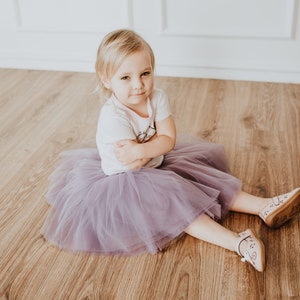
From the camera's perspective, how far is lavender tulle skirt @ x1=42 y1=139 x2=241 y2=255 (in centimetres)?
131

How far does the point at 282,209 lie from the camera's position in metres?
1.34

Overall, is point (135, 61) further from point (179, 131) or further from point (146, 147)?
point (179, 131)

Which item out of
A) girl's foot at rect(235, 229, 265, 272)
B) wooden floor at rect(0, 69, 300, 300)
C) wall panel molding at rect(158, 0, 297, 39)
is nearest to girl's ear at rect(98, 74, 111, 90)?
wooden floor at rect(0, 69, 300, 300)

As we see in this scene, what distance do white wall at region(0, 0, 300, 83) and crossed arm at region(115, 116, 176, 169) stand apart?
3.26 feet

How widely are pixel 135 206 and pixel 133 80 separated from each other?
13.8 inches

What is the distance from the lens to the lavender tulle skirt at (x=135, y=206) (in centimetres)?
131

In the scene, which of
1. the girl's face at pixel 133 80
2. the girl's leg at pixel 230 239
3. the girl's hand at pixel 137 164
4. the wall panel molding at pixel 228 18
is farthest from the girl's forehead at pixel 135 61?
the wall panel molding at pixel 228 18

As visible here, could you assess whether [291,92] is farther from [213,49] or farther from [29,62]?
[29,62]

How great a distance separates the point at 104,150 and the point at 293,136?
828 mm

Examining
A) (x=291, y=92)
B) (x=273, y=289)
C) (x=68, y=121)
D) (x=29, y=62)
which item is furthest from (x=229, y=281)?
(x=29, y=62)

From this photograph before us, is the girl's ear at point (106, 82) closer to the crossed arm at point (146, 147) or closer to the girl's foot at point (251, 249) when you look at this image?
the crossed arm at point (146, 147)

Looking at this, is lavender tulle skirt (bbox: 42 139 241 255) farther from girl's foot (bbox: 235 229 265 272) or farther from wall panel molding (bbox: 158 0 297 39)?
wall panel molding (bbox: 158 0 297 39)

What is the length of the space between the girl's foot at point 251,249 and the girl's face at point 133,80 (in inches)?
18.9

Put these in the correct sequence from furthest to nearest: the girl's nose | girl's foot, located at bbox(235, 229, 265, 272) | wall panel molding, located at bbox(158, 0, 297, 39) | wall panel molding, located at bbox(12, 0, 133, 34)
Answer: wall panel molding, located at bbox(12, 0, 133, 34) → wall panel molding, located at bbox(158, 0, 297, 39) → the girl's nose → girl's foot, located at bbox(235, 229, 265, 272)
